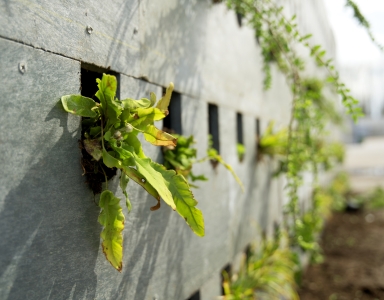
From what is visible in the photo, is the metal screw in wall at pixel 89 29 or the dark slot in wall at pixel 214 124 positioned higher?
the metal screw in wall at pixel 89 29

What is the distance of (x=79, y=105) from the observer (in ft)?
5.58

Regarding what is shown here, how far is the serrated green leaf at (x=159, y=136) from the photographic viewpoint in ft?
6.14

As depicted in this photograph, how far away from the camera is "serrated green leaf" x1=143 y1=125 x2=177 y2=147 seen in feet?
6.14

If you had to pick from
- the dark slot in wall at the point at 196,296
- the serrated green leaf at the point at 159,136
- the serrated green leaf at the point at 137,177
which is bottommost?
the dark slot in wall at the point at 196,296

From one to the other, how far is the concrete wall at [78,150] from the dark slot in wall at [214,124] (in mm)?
52

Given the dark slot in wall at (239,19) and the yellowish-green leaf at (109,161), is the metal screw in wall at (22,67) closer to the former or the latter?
the yellowish-green leaf at (109,161)

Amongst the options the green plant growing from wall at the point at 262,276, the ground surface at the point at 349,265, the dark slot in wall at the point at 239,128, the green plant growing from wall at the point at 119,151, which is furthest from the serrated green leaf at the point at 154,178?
the ground surface at the point at 349,265

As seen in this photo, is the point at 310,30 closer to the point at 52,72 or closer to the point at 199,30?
the point at 199,30

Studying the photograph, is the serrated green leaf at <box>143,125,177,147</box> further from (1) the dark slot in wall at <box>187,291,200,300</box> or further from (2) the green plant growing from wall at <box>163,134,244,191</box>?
(1) the dark slot in wall at <box>187,291,200,300</box>

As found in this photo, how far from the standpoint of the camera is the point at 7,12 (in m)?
1.43

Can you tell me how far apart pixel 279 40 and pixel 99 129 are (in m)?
2.05

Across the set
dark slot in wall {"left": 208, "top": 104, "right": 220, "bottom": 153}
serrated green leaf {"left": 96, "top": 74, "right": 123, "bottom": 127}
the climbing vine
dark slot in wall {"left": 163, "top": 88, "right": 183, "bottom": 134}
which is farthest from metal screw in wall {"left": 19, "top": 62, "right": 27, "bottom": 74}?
dark slot in wall {"left": 208, "top": 104, "right": 220, "bottom": 153}

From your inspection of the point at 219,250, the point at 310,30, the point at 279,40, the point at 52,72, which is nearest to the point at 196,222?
the point at 52,72

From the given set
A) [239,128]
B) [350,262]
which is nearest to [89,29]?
[239,128]
